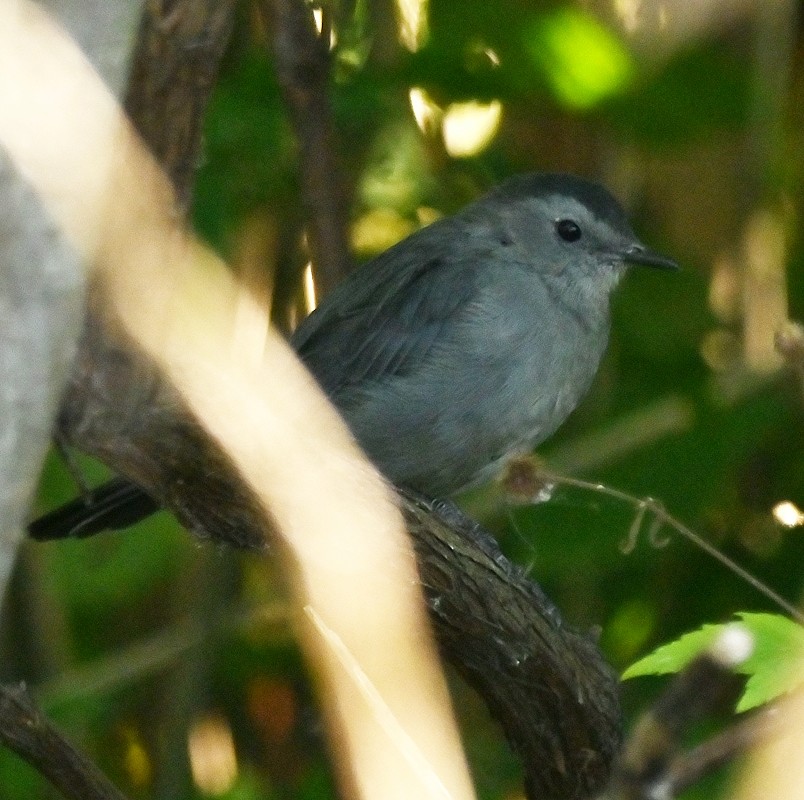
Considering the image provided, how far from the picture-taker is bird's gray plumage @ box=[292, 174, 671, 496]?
411 cm

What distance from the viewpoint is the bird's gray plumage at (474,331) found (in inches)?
162

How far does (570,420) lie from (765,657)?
3253 millimetres

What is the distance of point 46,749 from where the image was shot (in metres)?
3.01

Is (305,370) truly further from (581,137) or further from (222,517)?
(581,137)

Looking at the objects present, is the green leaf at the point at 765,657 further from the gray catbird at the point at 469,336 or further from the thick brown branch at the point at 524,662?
the gray catbird at the point at 469,336

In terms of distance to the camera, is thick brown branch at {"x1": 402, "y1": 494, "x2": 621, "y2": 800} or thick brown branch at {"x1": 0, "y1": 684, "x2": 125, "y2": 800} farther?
thick brown branch at {"x1": 402, "y1": 494, "x2": 621, "y2": 800}

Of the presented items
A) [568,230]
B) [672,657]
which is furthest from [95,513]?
[672,657]

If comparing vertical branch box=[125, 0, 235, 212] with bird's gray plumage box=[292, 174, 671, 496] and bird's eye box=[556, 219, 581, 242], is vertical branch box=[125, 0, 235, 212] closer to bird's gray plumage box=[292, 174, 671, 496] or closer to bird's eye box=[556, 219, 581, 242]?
bird's gray plumage box=[292, 174, 671, 496]

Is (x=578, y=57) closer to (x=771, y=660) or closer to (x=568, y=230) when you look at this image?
(x=568, y=230)

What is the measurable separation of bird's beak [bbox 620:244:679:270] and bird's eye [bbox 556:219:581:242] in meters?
0.15

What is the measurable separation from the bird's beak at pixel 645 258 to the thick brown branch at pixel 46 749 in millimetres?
2332

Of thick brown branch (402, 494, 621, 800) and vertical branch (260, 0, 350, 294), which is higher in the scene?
vertical branch (260, 0, 350, 294)

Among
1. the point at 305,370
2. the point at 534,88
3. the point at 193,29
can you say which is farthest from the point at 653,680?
the point at 193,29

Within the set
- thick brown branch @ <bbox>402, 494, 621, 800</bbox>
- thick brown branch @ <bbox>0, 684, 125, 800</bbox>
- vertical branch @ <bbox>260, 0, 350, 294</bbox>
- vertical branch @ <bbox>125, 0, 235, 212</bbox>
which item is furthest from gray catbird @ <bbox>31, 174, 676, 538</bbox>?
A: vertical branch @ <bbox>125, 0, 235, 212</bbox>
